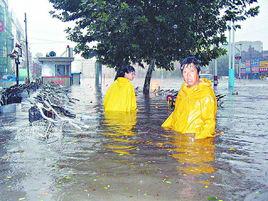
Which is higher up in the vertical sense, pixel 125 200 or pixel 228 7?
pixel 228 7

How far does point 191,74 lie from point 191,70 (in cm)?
7

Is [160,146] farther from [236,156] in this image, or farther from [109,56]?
[109,56]

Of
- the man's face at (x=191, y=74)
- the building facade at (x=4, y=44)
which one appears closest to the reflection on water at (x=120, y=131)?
the man's face at (x=191, y=74)

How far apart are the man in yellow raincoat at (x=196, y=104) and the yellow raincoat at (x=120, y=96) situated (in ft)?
12.6

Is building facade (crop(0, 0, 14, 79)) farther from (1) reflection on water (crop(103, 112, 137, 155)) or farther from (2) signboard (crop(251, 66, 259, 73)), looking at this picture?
(1) reflection on water (crop(103, 112, 137, 155))

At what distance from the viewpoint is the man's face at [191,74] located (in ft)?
21.8

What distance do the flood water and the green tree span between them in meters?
8.39

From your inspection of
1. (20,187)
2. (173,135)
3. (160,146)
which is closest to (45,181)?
(20,187)

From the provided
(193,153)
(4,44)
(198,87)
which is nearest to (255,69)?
(4,44)

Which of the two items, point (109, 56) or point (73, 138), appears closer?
point (73, 138)

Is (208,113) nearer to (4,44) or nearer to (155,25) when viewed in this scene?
(155,25)

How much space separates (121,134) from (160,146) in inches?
55.6

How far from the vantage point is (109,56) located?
68.6ft

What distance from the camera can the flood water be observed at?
3.91 meters
